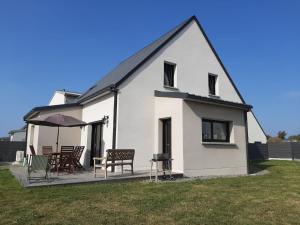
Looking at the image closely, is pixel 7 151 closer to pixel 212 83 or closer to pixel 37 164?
pixel 37 164

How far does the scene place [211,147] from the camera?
39.7 feet

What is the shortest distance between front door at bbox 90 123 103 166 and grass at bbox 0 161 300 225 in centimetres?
509

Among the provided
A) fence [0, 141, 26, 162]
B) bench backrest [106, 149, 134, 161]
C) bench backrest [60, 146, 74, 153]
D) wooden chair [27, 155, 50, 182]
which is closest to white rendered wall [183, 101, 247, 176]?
bench backrest [106, 149, 134, 161]

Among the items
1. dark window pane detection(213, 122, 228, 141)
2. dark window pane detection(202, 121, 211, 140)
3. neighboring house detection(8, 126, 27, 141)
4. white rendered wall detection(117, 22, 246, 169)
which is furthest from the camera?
neighboring house detection(8, 126, 27, 141)

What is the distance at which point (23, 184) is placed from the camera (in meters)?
8.11

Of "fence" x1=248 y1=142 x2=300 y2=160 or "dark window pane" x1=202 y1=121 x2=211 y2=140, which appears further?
"fence" x1=248 y1=142 x2=300 y2=160

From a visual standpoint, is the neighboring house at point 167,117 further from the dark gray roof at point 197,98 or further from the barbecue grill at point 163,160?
the barbecue grill at point 163,160

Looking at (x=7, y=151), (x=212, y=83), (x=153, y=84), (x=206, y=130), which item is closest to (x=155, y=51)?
(x=153, y=84)

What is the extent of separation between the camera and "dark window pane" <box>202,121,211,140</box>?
12.2 m

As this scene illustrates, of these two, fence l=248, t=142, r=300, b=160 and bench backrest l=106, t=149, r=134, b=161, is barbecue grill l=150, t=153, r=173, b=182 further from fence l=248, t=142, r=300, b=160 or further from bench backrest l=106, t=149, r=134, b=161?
fence l=248, t=142, r=300, b=160

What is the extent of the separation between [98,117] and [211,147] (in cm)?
572

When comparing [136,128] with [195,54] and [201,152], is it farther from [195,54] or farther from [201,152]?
[195,54]

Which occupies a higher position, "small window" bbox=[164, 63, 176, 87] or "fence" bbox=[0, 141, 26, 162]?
"small window" bbox=[164, 63, 176, 87]

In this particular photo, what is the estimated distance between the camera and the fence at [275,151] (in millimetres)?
26906
